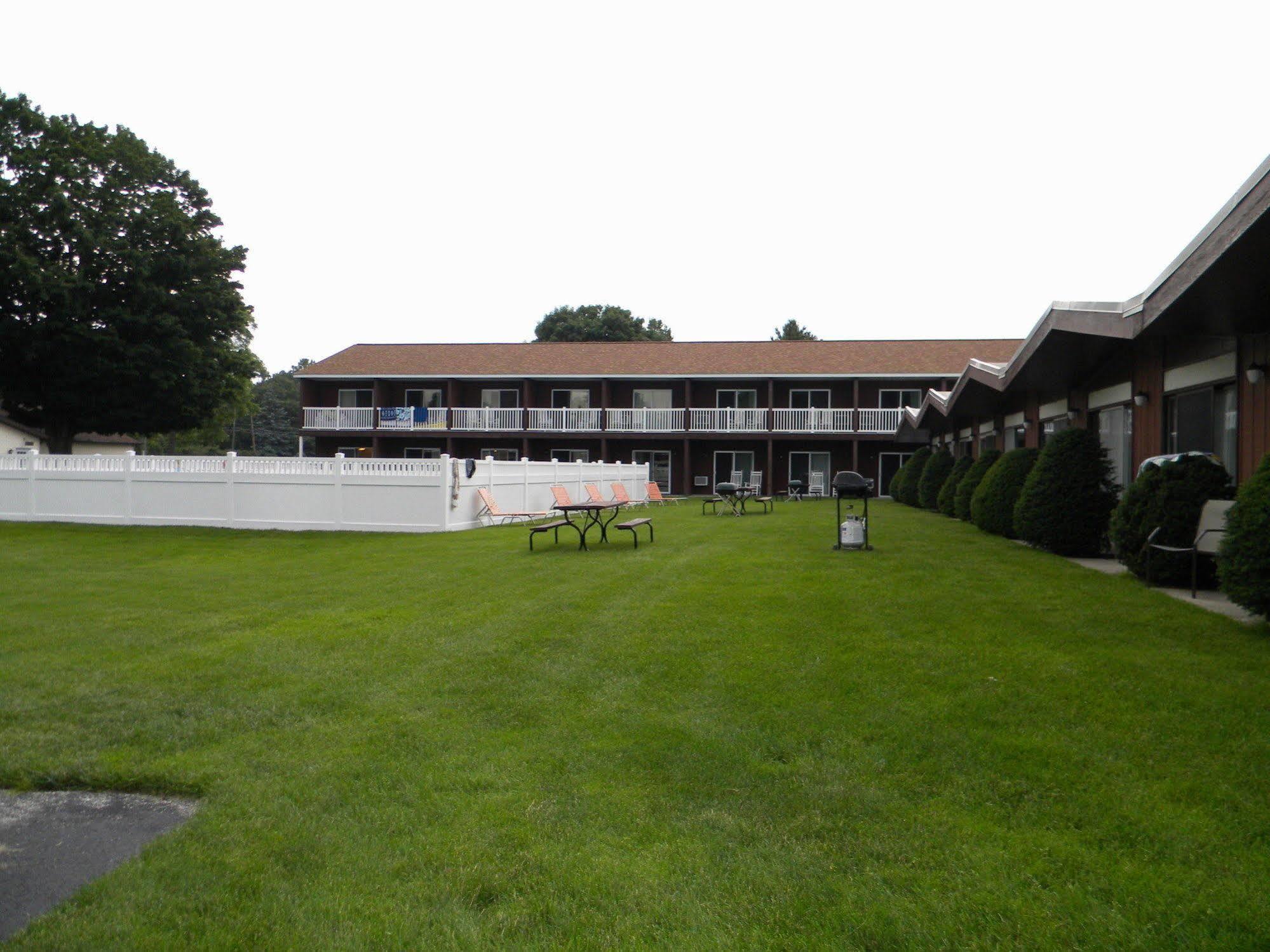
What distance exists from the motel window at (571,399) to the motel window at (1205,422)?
2702 centimetres

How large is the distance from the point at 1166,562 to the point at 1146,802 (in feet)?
21.6

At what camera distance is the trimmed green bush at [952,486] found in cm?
2122

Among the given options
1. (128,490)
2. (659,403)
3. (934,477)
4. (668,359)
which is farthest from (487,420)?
(128,490)

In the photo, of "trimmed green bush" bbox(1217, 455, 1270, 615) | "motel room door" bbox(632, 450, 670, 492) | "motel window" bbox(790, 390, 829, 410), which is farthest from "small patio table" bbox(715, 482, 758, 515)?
"trimmed green bush" bbox(1217, 455, 1270, 615)

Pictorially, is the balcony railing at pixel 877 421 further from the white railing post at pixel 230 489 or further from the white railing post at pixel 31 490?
the white railing post at pixel 31 490

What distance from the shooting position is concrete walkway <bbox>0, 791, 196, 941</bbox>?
3.03 m

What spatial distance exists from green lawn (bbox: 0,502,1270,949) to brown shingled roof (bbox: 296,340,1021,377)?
1057 inches

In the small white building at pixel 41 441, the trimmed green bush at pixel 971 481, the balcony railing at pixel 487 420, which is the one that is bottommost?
the trimmed green bush at pixel 971 481

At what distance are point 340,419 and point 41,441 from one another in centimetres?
1674

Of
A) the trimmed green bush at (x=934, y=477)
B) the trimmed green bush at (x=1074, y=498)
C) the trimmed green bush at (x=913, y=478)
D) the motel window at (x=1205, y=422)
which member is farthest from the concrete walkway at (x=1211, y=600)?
the trimmed green bush at (x=913, y=478)

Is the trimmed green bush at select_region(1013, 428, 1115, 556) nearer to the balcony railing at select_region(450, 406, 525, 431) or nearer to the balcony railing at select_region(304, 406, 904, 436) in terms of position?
the balcony railing at select_region(304, 406, 904, 436)

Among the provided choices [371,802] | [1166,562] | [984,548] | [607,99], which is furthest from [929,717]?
[607,99]

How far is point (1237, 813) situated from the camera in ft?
11.5

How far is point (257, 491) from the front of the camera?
1767 centimetres
